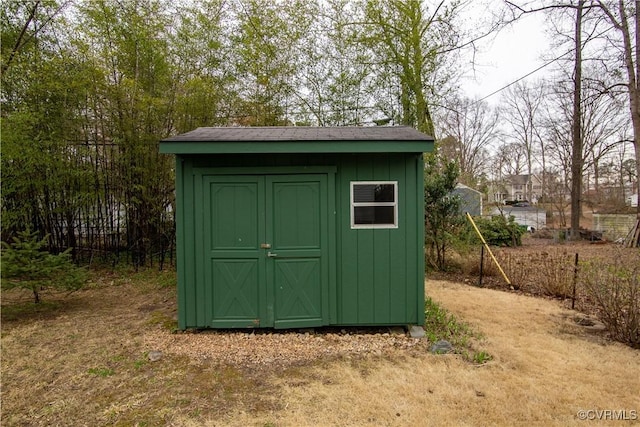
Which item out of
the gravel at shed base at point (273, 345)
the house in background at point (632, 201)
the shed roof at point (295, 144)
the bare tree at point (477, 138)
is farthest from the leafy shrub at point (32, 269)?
the bare tree at point (477, 138)

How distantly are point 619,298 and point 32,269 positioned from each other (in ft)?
18.5

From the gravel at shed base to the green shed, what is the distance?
0.40ft

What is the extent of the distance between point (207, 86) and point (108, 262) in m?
3.64

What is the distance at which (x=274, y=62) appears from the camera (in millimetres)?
6973

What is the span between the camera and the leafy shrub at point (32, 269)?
3461 mm

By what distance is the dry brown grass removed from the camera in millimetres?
2051

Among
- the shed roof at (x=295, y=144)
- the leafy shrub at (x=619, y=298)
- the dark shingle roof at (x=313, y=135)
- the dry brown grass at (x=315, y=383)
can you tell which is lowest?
the dry brown grass at (x=315, y=383)

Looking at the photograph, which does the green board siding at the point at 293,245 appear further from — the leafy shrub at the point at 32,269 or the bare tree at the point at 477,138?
the bare tree at the point at 477,138

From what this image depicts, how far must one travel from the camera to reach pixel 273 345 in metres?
3.09

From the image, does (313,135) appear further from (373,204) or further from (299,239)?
(299,239)

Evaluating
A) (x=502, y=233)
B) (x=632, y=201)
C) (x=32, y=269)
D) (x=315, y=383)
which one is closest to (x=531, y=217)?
(x=632, y=201)

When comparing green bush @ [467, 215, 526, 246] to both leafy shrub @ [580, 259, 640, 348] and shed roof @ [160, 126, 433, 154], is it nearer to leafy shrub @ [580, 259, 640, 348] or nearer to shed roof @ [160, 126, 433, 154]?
leafy shrub @ [580, 259, 640, 348]

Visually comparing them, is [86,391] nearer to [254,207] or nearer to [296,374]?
[296,374]

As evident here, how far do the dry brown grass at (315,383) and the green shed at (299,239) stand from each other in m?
0.51
